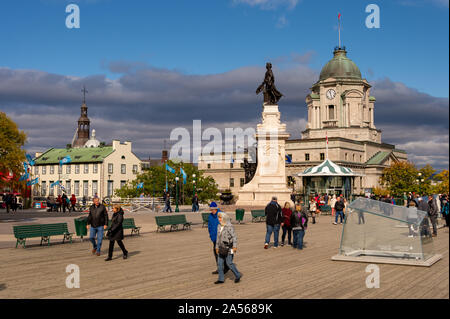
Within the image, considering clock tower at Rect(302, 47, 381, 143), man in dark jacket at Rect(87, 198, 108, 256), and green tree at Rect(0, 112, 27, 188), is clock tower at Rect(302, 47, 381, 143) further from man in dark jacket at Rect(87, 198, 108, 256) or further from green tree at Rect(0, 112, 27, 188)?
man in dark jacket at Rect(87, 198, 108, 256)

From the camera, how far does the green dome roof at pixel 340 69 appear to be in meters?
121

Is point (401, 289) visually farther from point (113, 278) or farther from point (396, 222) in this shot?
point (113, 278)

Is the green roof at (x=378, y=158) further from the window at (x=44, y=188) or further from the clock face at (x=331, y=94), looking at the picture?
the window at (x=44, y=188)

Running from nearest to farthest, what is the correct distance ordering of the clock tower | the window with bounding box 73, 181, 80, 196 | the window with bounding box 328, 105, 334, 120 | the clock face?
the window with bounding box 73, 181, 80, 196 → the clock tower → the clock face → the window with bounding box 328, 105, 334, 120

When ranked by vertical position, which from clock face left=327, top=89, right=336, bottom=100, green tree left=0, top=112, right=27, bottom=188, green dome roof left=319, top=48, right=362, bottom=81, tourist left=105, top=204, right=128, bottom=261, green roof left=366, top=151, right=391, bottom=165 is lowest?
tourist left=105, top=204, right=128, bottom=261

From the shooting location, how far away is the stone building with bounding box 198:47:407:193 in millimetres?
108000

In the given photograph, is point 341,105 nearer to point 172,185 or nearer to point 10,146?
point 172,185

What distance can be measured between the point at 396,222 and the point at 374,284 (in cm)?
361

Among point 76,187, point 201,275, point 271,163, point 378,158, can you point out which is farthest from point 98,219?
point 378,158

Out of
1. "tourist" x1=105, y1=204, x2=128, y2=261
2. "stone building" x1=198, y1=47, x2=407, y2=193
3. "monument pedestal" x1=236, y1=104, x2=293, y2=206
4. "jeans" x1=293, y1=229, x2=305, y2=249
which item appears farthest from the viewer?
"stone building" x1=198, y1=47, x2=407, y2=193

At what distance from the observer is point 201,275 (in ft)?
39.5

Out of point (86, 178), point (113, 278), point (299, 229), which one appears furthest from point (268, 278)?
point (86, 178)

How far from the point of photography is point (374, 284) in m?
10.6

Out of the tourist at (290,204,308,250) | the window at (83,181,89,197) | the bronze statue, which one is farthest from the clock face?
the tourist at (290,204,308,250)
